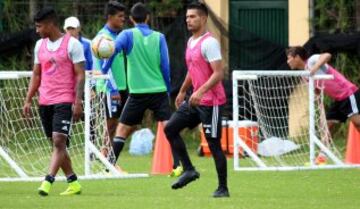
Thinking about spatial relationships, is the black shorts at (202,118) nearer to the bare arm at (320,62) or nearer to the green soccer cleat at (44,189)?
the green soccer cleat at (44,189)

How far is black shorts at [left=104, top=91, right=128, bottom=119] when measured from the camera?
52.6 ft

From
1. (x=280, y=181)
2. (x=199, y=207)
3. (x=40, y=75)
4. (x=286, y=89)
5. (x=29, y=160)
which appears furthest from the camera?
(x=286, y=89)

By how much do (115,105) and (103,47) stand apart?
1.92 m

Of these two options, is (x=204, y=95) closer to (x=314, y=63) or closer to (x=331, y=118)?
(x=314, y=63)

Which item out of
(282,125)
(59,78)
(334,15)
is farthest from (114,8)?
(334,15)

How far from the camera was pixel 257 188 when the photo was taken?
43.8ft

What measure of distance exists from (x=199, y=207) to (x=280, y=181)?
3.46 m

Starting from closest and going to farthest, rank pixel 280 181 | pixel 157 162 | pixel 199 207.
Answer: pixel 199 207
pixel 280 181
pixel 157 162

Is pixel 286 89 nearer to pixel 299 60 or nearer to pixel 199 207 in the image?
pixel 299 60

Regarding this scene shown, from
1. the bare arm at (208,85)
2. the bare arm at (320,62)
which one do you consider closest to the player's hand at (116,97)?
the bare arm at (320,62)

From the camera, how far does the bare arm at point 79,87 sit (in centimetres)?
1227

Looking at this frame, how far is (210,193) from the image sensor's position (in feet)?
41.7

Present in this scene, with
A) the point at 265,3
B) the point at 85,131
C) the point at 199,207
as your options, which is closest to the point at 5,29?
the point at 265,3

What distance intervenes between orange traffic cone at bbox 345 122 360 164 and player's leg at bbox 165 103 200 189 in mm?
5243
